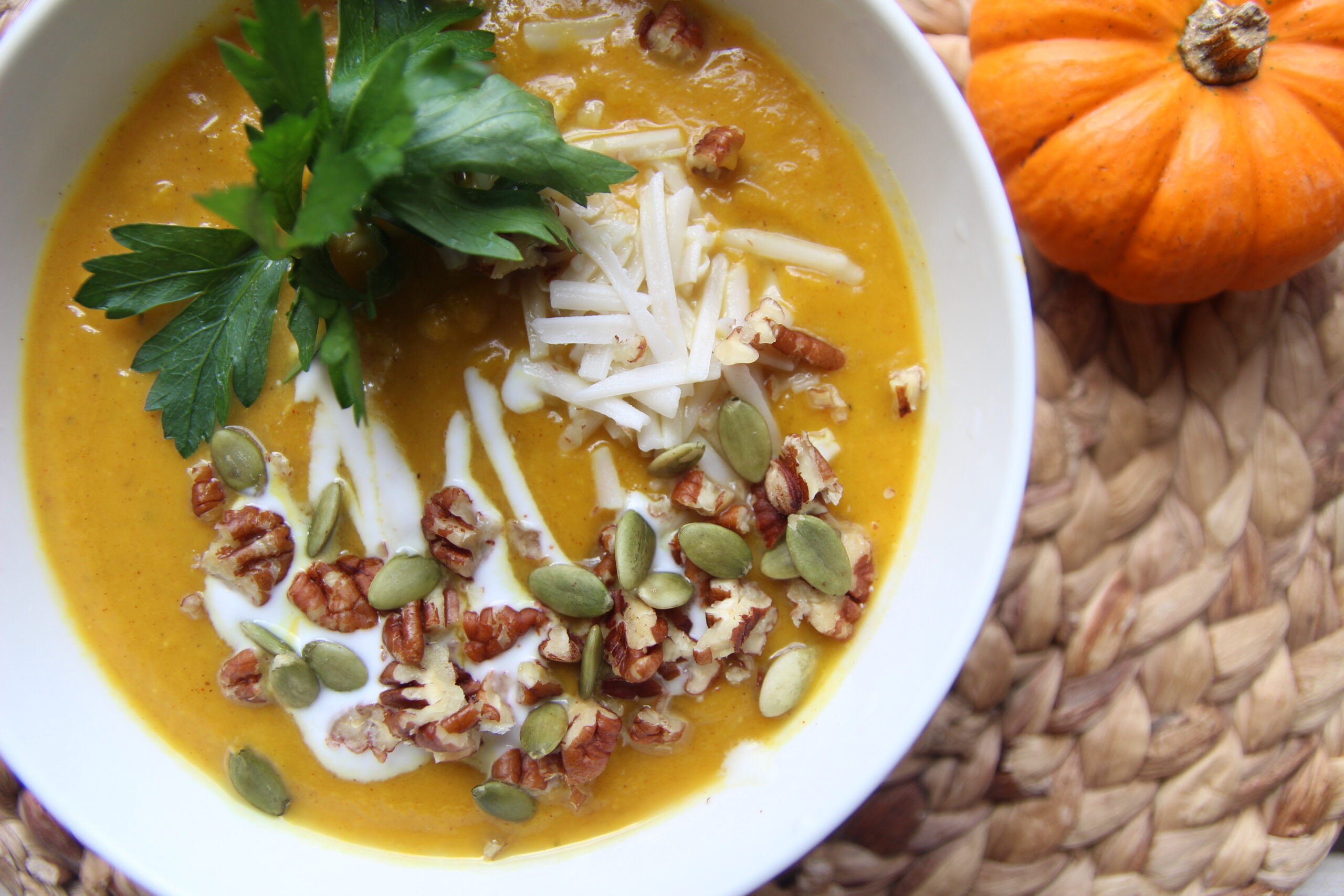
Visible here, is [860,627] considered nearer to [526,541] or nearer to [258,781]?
[526,541]

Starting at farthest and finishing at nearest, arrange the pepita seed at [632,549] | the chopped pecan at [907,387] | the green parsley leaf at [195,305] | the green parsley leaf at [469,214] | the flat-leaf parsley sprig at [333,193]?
the chopped pecan at [907,387] → the pepita seed at [632,549] → the green parsley leaf at [195,305] → the green parsley leaf at [469,214] → the flat-leaf parsley sprig at [333,193]

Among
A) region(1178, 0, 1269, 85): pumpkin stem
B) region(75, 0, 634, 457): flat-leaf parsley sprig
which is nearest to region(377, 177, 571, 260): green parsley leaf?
region(75, 0, 634, 457): flat-leaf parsley sprig

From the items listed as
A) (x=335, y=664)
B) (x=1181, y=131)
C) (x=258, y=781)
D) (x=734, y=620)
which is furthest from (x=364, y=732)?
(x=1181, y=131)

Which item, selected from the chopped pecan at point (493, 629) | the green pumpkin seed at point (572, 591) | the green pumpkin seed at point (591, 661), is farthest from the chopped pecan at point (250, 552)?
the green pumpkin seed at point (591, 661)

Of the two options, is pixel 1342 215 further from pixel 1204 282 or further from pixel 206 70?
pixel 206 70

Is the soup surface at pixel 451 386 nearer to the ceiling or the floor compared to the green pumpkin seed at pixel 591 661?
nearer to the ceiling

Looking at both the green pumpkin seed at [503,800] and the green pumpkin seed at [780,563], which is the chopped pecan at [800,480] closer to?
the green pumpkin seed at [780,563]

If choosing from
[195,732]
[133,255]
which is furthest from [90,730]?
[133,255]
